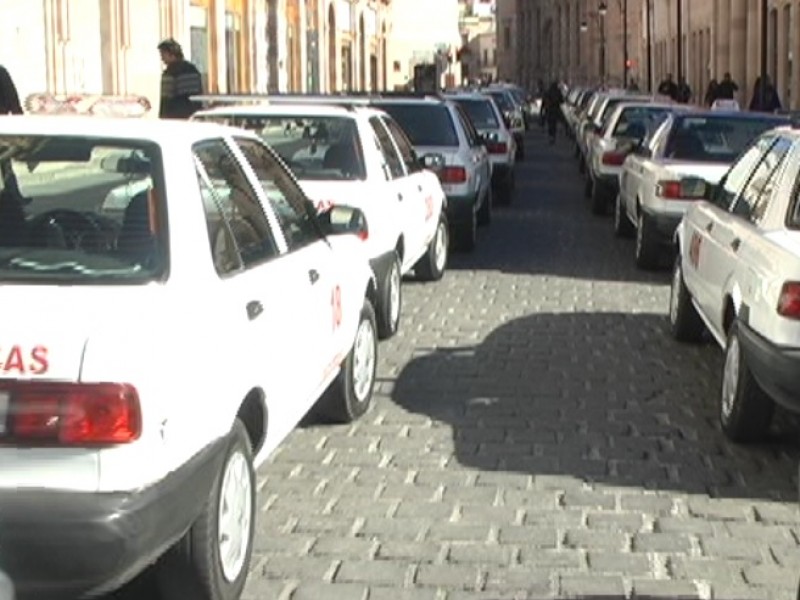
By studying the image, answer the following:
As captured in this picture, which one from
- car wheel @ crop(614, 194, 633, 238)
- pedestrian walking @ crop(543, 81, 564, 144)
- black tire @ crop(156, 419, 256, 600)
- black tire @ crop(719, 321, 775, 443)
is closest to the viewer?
black tire @ crop(156, 419, 256, 600)

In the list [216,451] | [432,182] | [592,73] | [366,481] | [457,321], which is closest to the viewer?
[216,451]

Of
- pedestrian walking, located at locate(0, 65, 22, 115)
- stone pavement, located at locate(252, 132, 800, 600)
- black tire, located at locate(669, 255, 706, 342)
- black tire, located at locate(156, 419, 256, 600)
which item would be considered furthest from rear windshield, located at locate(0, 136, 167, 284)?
black tire, located at locate(669, 255, 706, 342)

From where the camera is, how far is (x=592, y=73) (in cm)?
9875

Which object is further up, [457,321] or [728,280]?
[728,280]

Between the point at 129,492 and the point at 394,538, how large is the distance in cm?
192

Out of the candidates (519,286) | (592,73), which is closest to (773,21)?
(519,286)

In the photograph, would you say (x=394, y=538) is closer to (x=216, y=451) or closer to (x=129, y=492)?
(x=216, y=451)

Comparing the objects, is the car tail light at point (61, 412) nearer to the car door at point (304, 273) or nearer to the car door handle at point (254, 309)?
the car door handle at point (254, 309)

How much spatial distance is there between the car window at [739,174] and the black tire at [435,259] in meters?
4.31

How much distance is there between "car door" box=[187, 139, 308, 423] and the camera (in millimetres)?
4922

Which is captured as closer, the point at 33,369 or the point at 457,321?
the point at 33,369

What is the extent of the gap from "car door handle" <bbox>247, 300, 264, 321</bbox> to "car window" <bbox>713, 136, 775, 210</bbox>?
3976 millimetres

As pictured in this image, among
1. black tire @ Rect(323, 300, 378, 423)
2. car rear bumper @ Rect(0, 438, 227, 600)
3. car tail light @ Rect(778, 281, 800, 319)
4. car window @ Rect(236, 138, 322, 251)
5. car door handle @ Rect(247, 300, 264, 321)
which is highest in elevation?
car window @ Rect(236, 138, 322, 251)

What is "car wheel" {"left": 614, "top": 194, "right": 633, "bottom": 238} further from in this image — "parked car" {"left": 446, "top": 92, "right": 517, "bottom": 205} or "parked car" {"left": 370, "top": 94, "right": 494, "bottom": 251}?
A: "parked car" {"left": 446, "top": 92, "right": 517, "bottom": 205}
